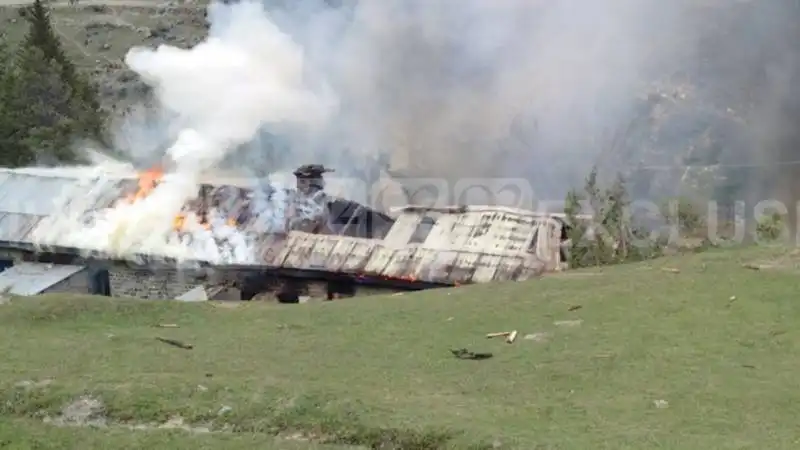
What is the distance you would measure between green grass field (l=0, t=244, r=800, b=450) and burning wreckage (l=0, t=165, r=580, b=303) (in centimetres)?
398

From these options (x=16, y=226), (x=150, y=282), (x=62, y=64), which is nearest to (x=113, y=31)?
(x=62, y=64)

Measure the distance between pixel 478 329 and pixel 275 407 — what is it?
4.85 meters

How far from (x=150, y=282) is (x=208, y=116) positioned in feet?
22.7

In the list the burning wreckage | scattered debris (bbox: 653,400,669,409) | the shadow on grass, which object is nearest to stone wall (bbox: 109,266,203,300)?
the burning wreckage

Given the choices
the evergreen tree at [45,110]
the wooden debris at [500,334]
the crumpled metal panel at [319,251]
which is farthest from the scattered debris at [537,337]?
the evergreen tree at [45,110]

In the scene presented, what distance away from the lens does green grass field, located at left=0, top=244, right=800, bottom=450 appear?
9.82 m

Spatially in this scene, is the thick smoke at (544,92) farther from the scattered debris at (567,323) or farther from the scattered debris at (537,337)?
the scattered debris at (537,337)

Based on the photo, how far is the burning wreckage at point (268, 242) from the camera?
22062 millimetres

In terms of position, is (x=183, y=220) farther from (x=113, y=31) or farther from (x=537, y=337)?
(x=113, y=31)

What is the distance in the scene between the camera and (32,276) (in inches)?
959

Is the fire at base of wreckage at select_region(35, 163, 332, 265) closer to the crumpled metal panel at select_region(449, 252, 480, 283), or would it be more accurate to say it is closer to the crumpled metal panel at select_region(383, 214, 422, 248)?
the crumpled metal panel at select_region(383, 214, 422, 248)

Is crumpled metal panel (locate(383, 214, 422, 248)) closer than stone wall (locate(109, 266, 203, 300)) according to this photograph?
Yes

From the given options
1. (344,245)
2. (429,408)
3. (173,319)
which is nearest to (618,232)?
(344,245)

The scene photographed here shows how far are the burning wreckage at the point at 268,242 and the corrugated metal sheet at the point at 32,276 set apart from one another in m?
0.30
